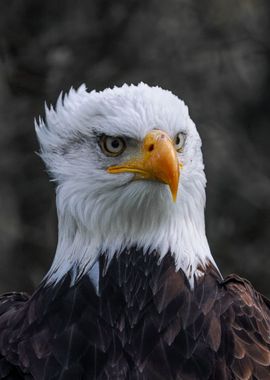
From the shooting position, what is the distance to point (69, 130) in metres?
5.44

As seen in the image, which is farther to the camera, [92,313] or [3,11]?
[3,11]

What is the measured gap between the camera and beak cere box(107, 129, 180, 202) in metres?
4.96

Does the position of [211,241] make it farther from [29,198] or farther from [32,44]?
[32,44]

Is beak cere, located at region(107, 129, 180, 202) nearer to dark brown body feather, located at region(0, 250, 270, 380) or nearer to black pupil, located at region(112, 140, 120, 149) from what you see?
black pupil, located at region(112, 140, 120, 149)

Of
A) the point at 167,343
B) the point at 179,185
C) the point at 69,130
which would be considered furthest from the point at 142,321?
the point at 69,130

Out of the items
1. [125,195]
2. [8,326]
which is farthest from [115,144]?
[8,326]

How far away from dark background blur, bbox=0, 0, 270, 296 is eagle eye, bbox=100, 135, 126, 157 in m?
3.90

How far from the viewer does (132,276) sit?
17.3ft

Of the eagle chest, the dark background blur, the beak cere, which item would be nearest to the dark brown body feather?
the eagle chest

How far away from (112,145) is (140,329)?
0.78 m

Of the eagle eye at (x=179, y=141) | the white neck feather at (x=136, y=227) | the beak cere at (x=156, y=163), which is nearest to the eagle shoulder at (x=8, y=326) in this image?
the white neck feather at (x=136, y=227)

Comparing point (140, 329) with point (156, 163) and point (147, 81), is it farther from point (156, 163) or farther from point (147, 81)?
point (147, 81)

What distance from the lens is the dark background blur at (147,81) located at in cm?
936

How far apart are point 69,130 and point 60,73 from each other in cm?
404
